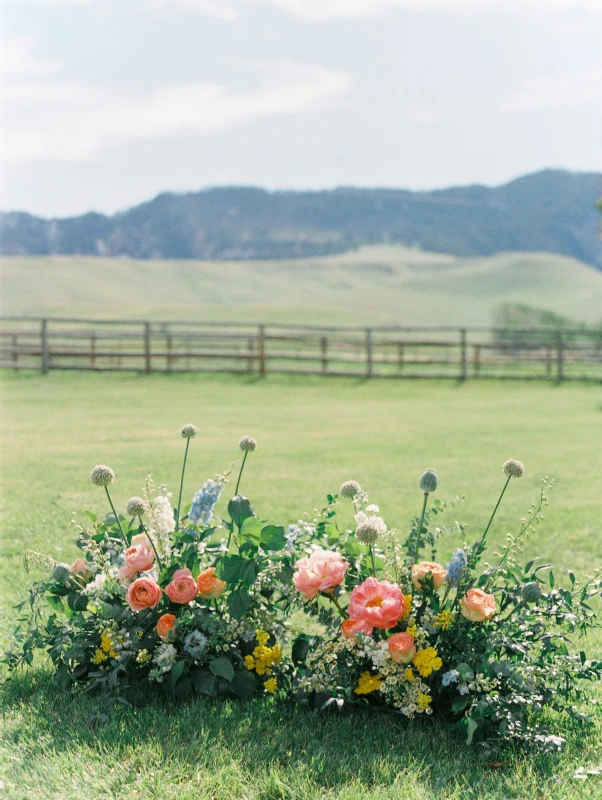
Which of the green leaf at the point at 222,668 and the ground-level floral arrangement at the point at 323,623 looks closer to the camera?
the ground-level floral arrangement at the point at 323,623

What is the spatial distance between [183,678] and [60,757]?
58 centimetres

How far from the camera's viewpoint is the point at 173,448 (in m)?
9.61

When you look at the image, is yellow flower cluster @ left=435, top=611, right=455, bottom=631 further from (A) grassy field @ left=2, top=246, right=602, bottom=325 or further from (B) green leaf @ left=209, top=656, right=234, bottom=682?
(A) grassy field @ left=2, top=246, right=602, bottom=325

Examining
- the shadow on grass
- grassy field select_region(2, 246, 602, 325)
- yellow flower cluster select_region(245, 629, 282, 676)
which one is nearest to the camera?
the shadow on grass

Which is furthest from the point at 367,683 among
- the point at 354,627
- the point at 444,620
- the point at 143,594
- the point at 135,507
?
the point at 135,507

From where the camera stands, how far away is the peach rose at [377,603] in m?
2.94

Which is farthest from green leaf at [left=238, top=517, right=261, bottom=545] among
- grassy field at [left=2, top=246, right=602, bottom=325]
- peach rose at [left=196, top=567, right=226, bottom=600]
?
grassy field at [left=2, top=246, right=602, bottom=325]

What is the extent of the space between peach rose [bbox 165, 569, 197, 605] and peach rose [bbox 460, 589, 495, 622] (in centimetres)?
100

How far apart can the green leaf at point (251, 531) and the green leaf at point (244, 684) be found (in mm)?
514

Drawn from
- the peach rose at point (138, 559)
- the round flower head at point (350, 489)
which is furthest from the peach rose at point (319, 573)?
the peach rose at point (138, 559)

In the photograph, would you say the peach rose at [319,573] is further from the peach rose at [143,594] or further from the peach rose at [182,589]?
the peach rose at [143,594]

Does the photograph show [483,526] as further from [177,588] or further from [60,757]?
[60,757]

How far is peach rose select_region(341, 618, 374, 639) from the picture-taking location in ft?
9.84

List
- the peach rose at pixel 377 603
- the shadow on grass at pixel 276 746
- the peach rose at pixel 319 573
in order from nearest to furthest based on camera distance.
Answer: the shadow on grass at pixel 276 746 → the peach rose at pixel 377 603 → the peach rose at pixel 319 573
